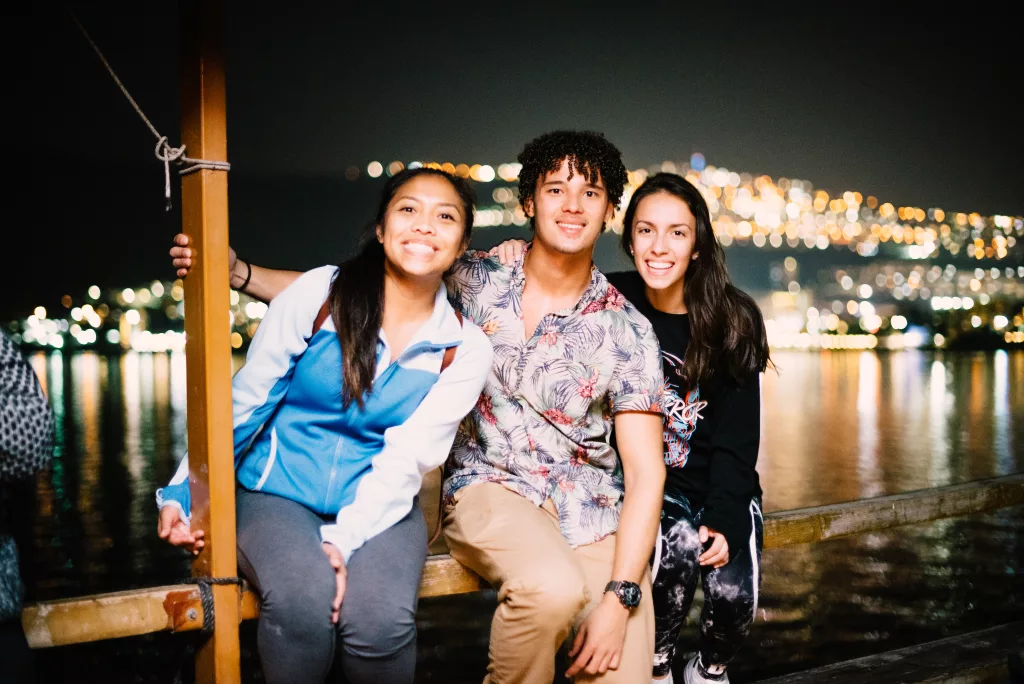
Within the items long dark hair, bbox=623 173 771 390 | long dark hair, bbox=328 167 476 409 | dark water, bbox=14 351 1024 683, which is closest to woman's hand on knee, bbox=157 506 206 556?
dark water, bbox=14 351 1024 683

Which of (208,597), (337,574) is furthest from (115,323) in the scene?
(337,574)

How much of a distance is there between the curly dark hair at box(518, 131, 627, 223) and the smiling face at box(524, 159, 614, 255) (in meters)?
0.02

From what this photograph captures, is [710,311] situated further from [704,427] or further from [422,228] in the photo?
[422,228]

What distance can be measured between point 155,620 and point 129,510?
13002 mm

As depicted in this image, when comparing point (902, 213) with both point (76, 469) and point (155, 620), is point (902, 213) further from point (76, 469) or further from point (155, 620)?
point (155, 620)

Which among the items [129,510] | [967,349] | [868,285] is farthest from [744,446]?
[868,285]

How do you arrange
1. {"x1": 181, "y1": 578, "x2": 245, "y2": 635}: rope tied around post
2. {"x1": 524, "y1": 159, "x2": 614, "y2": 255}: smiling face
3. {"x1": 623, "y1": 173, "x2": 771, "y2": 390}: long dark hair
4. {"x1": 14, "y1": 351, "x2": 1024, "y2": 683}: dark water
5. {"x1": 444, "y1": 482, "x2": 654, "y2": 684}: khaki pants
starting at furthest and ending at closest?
{"x1": 14, "y1": 351, "x2": 1024, "y2": 683}: dark water, {"x1": 623, "y1": 173, "x2": 771, "y2": 390}: long dark hair, {"x1": 524, "y1": 159, "x2": 614, "y2": 255}: smiling face, {"x1": 444, "y1": 482, "x2": 654, "y2": 684}: khaki pants, {"x1": 181, "y1": 578, "x2": 245, "y2": 635}: rope tied around post

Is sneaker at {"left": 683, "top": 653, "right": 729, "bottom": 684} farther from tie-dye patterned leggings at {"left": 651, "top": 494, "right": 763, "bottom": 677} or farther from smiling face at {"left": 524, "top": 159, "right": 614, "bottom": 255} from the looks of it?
smiling face at {"left": 524, "top": 159, "right": 614, "bottom": 255}

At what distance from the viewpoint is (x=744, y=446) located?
315cm

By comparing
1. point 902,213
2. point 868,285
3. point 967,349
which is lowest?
point 967,349

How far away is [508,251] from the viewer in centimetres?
325

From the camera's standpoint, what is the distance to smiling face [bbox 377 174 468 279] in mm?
2721

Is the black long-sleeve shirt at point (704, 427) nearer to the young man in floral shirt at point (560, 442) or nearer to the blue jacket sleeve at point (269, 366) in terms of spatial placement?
the young man in floral shirt at point (560, 442)

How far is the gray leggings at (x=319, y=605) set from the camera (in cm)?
224
